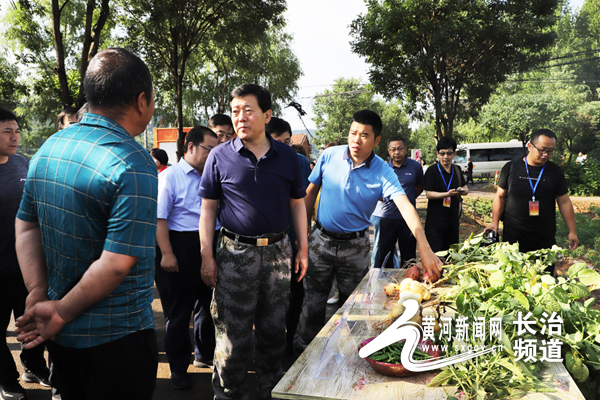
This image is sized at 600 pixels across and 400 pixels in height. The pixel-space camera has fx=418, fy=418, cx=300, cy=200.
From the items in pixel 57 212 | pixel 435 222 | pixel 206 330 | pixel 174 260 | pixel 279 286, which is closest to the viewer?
pixel 57 212

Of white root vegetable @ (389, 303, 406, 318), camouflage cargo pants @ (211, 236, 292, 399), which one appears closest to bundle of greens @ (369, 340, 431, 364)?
white root vegetable @ (389, 303, 406, 318)

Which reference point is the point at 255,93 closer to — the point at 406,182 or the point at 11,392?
the point at 11,392

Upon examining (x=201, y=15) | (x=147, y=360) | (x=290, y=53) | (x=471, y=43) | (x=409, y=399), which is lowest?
(x=409, y=399)

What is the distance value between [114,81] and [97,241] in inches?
24.1

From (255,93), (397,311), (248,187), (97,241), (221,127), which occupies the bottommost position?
(397,311)

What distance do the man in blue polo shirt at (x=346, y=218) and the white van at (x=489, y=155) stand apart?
33.0 m

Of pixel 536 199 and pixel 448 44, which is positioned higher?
pixel 448 44

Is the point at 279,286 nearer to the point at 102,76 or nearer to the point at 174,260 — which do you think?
the point at 174,260

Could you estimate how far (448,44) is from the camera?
11.6 m

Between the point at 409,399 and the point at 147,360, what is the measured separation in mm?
1052

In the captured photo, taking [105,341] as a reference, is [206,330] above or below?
below

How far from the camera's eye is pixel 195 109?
86.6ft

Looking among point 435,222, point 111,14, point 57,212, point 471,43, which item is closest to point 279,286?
point 57,212

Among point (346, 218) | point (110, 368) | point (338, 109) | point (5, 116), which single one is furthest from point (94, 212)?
point (338, 109)
